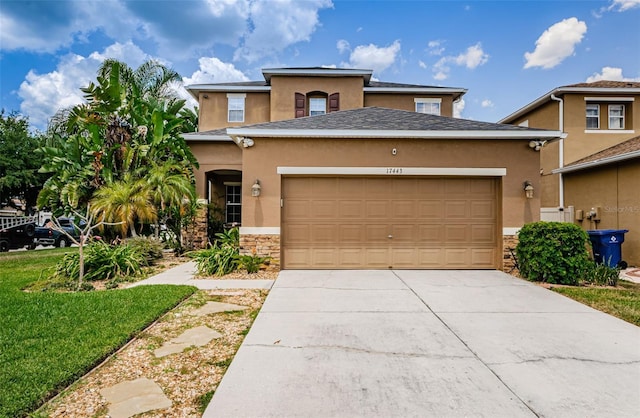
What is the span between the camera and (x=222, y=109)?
17031 millimetres

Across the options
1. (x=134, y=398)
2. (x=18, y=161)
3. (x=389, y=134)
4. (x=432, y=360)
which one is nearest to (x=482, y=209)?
(x=389, y=134)

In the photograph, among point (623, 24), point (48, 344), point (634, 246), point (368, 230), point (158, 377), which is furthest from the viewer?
point (623, 24)

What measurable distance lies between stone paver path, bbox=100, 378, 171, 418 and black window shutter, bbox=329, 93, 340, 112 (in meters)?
14.6

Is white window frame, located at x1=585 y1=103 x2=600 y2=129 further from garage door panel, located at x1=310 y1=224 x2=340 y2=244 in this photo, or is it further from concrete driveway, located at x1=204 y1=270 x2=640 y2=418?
garage door panel, located at x1=310 y1=224 x2=340 y2=244

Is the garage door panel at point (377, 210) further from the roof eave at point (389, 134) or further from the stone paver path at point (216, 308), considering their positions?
the stone paver path at point (216, 308)

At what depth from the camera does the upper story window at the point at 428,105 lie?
56.3 feet

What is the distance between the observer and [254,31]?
48.2 feet

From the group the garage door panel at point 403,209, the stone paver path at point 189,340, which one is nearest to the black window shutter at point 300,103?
the garage door panel at point 403,209

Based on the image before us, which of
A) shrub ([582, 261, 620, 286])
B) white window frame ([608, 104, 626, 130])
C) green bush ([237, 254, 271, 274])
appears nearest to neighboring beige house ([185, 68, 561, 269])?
green bush ([237, 254, 271, 274])

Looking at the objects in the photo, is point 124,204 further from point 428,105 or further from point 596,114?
point 596,114

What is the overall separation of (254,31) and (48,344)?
13916mm

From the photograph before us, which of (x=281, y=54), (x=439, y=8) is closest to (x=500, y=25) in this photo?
(x=439, y=8)

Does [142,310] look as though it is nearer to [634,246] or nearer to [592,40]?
[634,246]

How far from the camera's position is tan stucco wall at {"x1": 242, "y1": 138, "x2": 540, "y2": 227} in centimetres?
891
